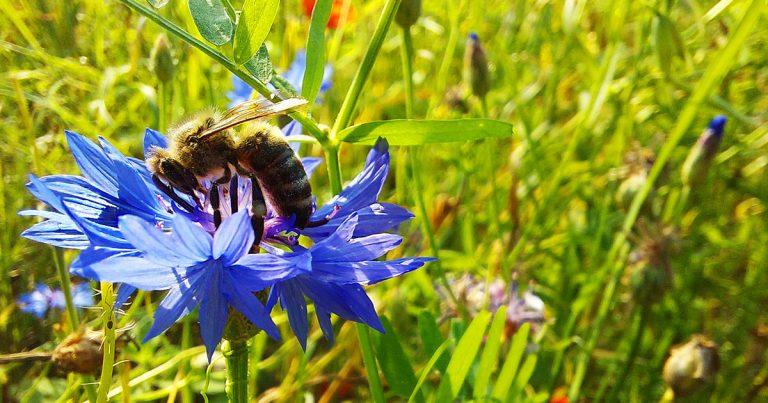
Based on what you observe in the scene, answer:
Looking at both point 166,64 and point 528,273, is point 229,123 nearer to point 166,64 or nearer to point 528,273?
point 166,64

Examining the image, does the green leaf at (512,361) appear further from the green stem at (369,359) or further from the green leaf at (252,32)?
the green leaf at (252,32)

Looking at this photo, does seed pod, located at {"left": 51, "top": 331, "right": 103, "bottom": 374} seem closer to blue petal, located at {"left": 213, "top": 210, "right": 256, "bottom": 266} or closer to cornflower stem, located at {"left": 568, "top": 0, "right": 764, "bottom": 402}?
blue petal, located at {"left": 213, "top": 210, "right": 256, "bottom": 266}

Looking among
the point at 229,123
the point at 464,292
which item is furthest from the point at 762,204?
the point at 229,123

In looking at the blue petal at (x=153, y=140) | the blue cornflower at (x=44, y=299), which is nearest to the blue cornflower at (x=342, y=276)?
the blue petal at (x=153, y=140)

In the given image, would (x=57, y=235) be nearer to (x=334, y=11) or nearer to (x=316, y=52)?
(x=316, y=52)

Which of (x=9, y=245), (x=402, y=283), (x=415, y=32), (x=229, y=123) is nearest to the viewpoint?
(x=229, y=123)

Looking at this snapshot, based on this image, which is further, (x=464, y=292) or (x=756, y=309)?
(x=756, y=309)

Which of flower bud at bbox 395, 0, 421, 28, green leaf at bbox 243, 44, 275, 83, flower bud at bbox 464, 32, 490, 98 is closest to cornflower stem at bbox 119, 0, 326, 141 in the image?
green leaf at bbox 243, 44, 275, 83
